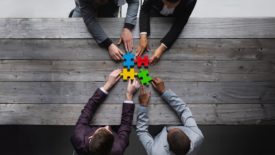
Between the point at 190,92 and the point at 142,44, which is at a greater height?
the point at 142,44

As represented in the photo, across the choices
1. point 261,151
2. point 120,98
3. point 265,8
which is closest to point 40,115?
point 120,98

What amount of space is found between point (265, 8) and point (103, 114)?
165 centimetres

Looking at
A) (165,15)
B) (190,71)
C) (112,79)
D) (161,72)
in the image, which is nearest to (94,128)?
(112,79)

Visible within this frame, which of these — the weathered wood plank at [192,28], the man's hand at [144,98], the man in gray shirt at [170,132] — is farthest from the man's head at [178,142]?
the weathered wood plank at [192,28]

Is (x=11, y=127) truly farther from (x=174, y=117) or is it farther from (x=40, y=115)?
(x=174, y=117)

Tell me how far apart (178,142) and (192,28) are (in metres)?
0.80

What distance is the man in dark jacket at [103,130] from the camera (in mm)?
2016

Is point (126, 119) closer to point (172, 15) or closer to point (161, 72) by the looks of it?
point (161, 72)

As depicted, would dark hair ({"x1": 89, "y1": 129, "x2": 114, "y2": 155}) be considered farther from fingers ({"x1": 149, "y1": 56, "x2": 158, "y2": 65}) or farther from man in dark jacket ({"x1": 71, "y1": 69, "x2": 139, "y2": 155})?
fingers ({"x1": 149, "y1": 56, "x2": 158, "y2": 65})

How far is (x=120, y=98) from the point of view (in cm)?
237

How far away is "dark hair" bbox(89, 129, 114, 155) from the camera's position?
199 cm

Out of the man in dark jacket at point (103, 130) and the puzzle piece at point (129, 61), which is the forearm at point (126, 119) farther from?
the puzzle piece at point (129, 61)

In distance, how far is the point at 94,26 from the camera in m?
2.35

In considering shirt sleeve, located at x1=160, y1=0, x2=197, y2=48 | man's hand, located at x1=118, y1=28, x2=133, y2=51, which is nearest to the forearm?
man's hand, located at x1=118, y1=28, x2=133, y2=51
